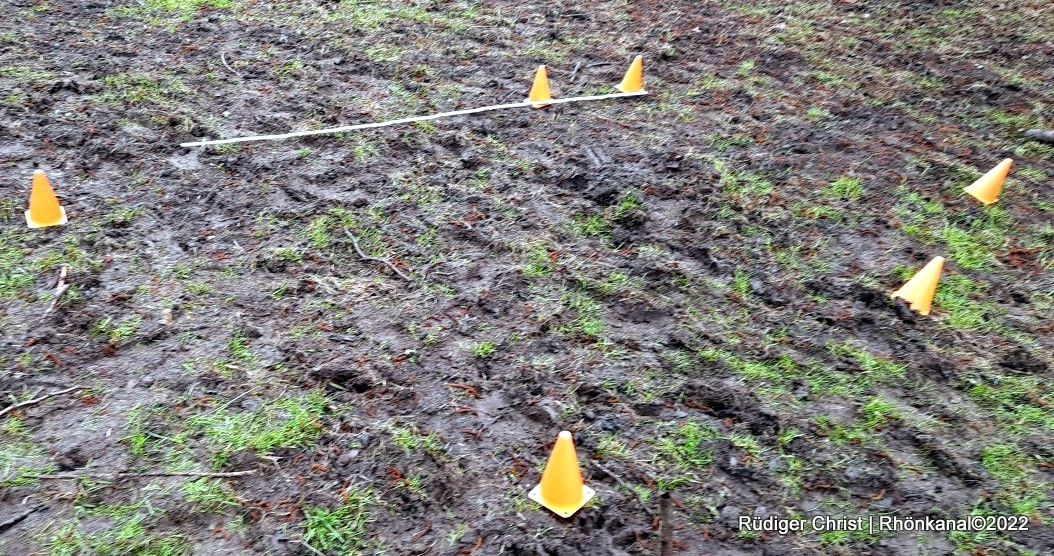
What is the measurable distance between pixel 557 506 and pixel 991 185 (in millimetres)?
3680

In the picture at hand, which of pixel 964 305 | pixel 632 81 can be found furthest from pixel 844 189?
pixel 632 81

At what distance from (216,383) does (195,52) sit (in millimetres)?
3600

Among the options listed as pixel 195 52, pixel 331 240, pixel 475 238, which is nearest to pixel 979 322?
pixel 475 238

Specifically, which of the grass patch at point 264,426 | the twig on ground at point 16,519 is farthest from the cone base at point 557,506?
the twig on ground at point 16,519

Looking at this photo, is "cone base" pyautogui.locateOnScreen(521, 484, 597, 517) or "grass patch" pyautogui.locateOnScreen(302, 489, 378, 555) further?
"cone base" pyautogui.locateOnScreen(521, 484, 597, 517)

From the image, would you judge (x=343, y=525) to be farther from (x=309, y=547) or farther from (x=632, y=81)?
(x=632, y=81)

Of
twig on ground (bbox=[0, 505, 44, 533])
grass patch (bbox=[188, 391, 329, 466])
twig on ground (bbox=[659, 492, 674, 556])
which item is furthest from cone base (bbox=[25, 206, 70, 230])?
twig on ground (bbox=[659, 492, 674, 556])

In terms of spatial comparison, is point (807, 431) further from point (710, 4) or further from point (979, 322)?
point (710, 4)

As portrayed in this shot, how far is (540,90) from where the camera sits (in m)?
5.24

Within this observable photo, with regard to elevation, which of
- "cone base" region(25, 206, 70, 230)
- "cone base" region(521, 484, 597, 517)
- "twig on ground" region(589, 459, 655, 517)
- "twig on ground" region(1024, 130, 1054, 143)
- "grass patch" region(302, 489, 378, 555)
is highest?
"twig on ground" region(1024, 130, 1054, 143)

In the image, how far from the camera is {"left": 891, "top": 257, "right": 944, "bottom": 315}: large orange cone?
359 centimetres

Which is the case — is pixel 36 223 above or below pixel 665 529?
Result: below

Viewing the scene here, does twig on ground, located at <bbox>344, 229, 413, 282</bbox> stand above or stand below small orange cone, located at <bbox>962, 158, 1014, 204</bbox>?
below

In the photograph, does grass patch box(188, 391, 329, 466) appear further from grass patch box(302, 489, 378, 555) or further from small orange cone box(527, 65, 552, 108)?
small orange cone box(527, 65, 552, 108)
